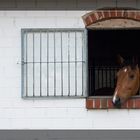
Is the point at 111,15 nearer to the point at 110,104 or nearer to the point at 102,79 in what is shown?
the point at 110,104

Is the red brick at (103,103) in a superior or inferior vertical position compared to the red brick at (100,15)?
inferior

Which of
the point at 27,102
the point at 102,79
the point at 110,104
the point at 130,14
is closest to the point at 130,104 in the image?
the point at 110,104

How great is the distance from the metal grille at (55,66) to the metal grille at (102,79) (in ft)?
5.66

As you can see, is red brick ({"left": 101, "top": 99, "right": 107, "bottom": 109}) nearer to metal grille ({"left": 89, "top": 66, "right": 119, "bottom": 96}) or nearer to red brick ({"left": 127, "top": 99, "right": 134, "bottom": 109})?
red brick ({"left": 127, "top": 99, "right": 134, "bottom": 109})

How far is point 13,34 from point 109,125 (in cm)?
245

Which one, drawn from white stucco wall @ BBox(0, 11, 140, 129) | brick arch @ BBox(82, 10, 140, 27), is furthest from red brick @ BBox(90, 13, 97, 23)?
white stucco wall @ BBox(0, 11, 140, 129)

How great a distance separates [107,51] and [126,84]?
7.82ft

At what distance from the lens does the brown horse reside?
10449 millimetres

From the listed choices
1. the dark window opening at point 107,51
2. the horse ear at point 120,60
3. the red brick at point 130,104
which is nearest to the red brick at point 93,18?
the horse ear at point 120,60

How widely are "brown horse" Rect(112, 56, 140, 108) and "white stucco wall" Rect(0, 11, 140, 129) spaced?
0.38 meters

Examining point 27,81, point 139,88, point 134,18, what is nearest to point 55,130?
point 27,81

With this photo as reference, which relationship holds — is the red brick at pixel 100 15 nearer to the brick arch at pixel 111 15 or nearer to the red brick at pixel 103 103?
the brick arch at pixel 111 15

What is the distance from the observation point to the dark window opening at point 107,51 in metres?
12.5

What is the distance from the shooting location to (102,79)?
1291 cm
